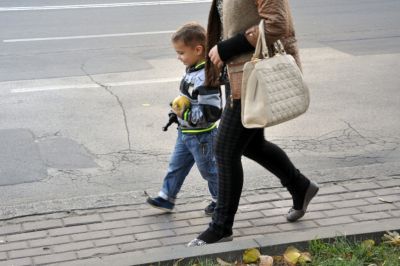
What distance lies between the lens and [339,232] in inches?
177

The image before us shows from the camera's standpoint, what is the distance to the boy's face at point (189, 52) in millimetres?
4844

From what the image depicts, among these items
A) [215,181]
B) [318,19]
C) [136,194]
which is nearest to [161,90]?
[136,194]

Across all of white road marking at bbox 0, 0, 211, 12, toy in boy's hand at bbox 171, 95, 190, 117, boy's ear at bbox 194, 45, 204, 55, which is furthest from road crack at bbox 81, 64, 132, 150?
white road marking at bbox 0, 0, 211, 12

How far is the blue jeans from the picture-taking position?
4996mm

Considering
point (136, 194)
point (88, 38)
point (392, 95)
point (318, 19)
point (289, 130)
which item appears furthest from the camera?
point (318, 19)

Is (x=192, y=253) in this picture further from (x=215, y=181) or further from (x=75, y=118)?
(x=75, y=118)

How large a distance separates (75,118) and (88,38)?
4.71 m

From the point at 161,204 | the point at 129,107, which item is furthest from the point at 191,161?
the point at 129,107

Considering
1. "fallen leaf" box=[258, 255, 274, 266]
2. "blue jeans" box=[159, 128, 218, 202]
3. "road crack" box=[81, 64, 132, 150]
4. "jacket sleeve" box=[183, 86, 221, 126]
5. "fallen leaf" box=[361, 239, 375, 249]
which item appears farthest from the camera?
"road crack" box=[81, 64, 132, 150]

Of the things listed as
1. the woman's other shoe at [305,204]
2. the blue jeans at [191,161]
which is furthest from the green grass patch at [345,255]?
the blue jeans at [191,161]

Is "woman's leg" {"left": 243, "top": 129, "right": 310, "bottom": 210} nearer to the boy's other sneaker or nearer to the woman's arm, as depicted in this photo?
the woman's arm

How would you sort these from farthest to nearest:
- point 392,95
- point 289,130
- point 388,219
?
1. point 392,95
2. point 289,130
3. point 388,219

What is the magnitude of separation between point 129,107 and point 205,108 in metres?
3.67

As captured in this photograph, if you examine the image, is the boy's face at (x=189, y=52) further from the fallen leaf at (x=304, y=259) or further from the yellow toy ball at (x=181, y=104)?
the fallen leaf at (x=304, y=259)
